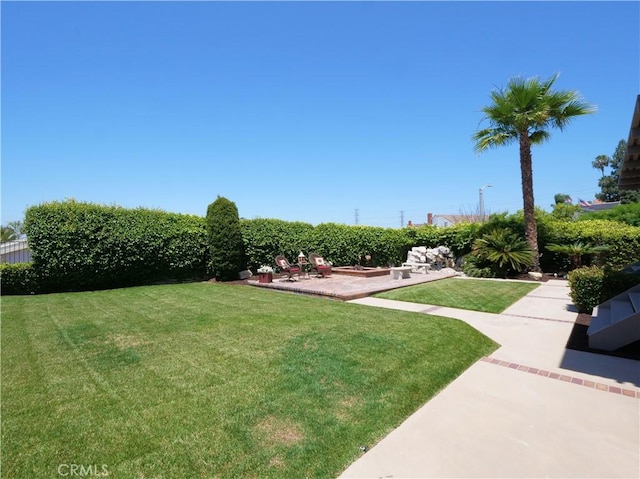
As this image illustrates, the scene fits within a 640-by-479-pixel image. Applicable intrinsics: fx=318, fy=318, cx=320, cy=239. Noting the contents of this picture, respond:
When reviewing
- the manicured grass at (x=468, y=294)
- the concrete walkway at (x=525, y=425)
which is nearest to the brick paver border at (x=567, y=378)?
the concrete walkway at (x=525, y=425)

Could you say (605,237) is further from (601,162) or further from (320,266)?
(601,162)

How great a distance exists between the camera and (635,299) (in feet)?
17.6

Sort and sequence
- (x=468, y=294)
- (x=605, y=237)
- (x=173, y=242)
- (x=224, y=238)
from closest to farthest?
(x=468, y=294), (x=173, y=242), (x=224, y=238), (x=605, y=237)

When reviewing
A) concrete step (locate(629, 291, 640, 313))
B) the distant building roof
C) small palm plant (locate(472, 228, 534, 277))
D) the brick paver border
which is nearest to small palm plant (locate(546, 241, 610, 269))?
small palm plant (locate(472, 228, 534, 277))

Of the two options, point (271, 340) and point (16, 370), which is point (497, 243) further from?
point (16, 370)

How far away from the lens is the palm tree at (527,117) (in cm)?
1249

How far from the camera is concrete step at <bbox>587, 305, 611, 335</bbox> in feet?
16.7

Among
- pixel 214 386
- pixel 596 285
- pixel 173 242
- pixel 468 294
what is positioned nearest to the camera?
pixel 214 386

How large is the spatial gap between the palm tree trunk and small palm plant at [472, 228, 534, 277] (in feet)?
0.97

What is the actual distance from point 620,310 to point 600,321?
1.26ft

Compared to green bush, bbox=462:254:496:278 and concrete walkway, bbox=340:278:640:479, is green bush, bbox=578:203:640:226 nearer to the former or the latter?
green bush, bbox=462:254:496:278

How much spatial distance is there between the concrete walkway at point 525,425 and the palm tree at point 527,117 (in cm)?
1090

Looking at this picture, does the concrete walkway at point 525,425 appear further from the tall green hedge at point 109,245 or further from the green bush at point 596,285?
the tall green hedge at point 109,245

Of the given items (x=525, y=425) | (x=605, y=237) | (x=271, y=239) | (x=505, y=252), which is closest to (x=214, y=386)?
(x=525, y=425)
